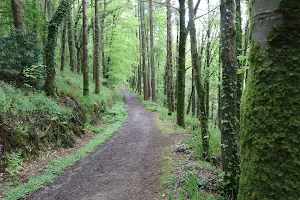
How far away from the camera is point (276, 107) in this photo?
4.61 ft

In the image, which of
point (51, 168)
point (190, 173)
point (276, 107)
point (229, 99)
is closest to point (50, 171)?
point (51, 168)

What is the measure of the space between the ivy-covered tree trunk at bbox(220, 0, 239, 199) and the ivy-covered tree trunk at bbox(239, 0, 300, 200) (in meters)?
3.34

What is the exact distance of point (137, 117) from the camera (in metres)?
16.5

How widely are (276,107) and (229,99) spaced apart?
11.3 feet

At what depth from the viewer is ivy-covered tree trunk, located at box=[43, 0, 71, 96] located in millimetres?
11008

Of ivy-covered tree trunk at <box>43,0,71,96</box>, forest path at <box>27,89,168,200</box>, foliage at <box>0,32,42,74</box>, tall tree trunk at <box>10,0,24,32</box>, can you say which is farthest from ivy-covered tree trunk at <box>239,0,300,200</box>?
tall tree trunk at <box>10,0,24,32</box>

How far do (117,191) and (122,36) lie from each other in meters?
22.9

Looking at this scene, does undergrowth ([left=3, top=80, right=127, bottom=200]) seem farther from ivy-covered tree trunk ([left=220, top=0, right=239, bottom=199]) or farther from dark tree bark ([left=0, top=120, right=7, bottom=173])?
ivy-covered tree trunk ([left=220, top=0, right=239, bottom=199])

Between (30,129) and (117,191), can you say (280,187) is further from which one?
(30,129)

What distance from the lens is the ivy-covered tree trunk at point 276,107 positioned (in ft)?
4.40

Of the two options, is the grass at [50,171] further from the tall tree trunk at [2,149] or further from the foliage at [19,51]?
the foliage at [19,51]

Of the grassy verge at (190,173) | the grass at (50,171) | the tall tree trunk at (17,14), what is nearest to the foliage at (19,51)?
the tall tree trunk at (17,14)

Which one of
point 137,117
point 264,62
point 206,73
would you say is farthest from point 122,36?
point 264,62

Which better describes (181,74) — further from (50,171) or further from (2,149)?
(2,149)
